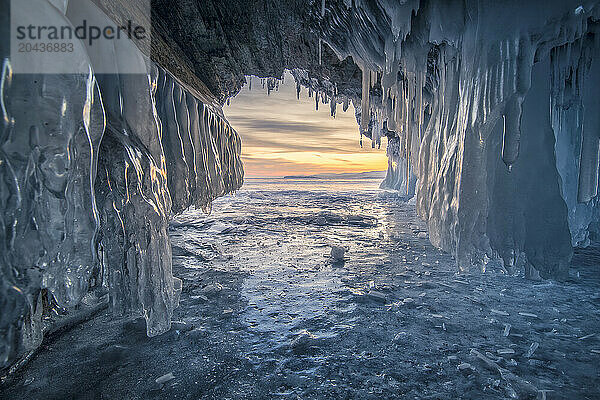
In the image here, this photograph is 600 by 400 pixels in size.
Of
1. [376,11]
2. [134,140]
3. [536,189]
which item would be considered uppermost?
[376,11]

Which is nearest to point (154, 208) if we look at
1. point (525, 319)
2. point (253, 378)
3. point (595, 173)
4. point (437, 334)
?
point (253, 378)

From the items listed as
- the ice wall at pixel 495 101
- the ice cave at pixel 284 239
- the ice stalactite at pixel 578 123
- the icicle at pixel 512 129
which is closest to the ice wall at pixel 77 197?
the ice cave at pixel 284 239

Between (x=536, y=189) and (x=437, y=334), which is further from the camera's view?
(x=536, y=189)

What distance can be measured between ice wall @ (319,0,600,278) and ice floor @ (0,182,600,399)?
66 cm

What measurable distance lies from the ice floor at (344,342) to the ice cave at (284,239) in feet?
0.07

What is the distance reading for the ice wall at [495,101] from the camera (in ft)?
10.9

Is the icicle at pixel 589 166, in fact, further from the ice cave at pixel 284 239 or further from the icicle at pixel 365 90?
the icicle at pixel 365 90

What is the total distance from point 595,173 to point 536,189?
1541mm

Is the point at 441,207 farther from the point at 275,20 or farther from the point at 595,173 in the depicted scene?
the point at 275,20

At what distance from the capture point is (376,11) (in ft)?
12.1

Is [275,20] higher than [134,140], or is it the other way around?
[275,20]

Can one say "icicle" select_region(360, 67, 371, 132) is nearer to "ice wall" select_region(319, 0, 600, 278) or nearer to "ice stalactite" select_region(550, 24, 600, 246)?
"ice wall" select_region(319, 0, 600, 278)

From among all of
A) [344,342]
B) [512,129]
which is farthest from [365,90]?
[344,342]

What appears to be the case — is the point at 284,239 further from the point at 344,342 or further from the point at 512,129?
the point at 512,129
